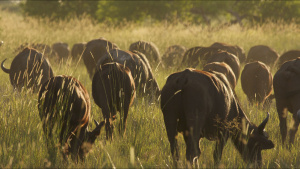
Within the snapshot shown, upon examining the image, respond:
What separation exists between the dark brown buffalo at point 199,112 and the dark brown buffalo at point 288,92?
61.7 inches

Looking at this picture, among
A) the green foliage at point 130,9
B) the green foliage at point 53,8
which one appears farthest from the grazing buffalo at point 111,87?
the green foliage at point 53,8

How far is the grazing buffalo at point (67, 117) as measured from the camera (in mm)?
4430

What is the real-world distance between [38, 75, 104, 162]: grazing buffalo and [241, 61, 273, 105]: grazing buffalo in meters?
4.90

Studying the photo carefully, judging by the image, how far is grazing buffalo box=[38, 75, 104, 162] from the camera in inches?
174

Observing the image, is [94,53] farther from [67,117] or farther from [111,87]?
[67,117]

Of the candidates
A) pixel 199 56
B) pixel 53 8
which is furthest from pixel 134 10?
pixel 199 56

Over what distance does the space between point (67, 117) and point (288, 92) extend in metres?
3.18

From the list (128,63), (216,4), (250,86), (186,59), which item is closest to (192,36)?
(186,59)

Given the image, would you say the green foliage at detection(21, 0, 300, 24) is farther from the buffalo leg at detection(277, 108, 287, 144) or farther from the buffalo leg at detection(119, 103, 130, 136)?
the buffalo leg at detection(119, 103, 130, 136)

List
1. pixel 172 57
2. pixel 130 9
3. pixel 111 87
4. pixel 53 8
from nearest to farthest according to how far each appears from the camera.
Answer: pixel 111 87 → pixel 172 57 → pixel 53 8 → pixel 130 9

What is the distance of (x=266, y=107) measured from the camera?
8.18m

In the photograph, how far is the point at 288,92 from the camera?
601cm

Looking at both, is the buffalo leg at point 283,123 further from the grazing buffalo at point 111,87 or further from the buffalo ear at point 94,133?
the buffalo ear at point 94,133

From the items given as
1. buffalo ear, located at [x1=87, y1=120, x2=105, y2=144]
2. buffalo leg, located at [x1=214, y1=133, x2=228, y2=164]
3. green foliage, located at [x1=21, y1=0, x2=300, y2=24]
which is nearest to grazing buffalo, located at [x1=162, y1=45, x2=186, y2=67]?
buffalo leg, located at [x1=214, y1=133, x2=228, y2=164]
